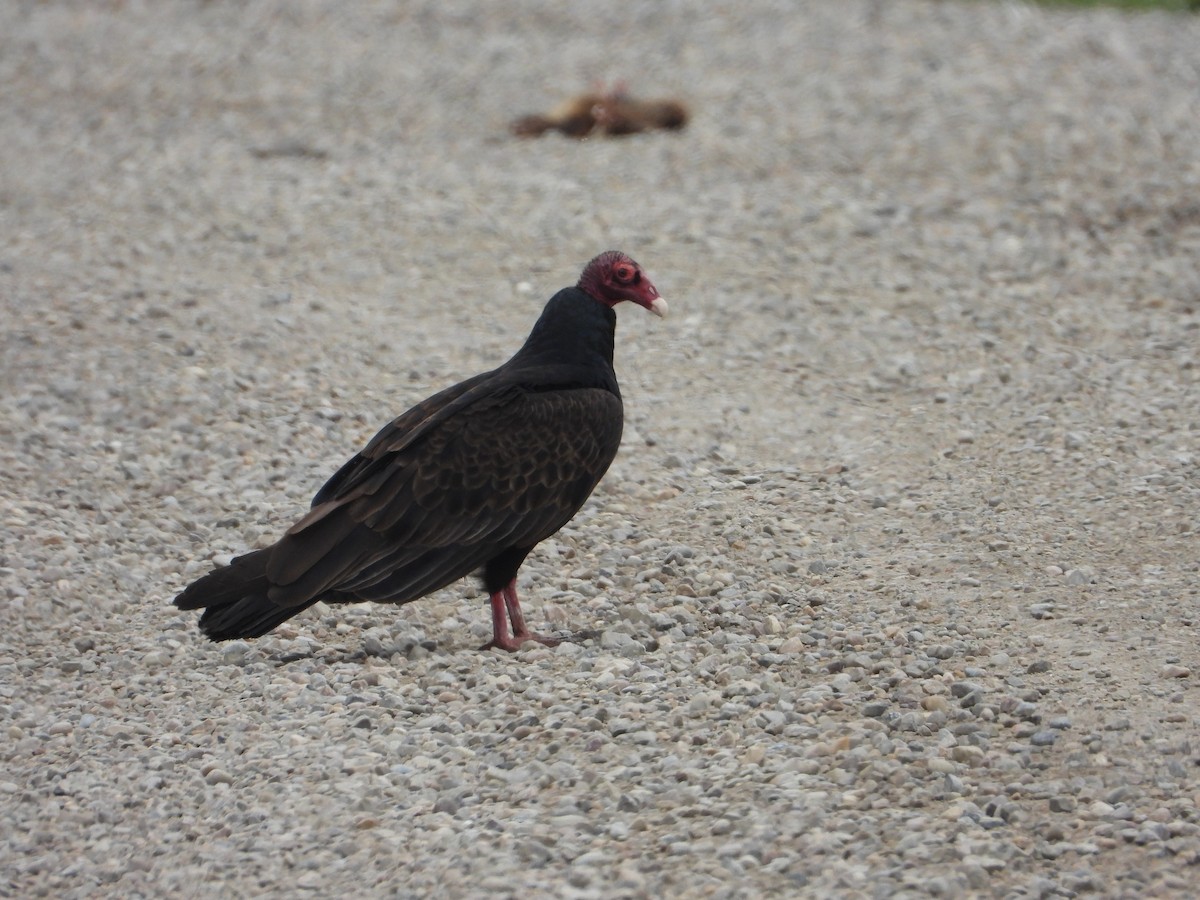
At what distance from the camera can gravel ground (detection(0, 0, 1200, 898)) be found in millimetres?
4789

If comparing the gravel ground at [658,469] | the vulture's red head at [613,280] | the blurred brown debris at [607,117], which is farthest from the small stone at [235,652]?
the blurred brown debris at [607,117]

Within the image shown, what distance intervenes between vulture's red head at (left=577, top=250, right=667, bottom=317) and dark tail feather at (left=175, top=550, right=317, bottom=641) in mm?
1800

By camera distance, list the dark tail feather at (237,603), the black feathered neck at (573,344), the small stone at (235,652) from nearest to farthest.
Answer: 1. the dark tail feather at (237,603)
2. the small stone at (235,652)
3. the black feathered neck at (573,344)

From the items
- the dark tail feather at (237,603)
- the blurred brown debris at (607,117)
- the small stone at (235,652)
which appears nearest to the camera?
the dark tail feather at (237,603)

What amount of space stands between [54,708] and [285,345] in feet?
13.1

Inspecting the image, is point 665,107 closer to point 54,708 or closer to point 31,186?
point 31,186

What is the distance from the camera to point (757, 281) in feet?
35.6

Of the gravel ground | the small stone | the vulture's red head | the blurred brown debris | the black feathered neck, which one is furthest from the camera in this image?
the blurred brown debris

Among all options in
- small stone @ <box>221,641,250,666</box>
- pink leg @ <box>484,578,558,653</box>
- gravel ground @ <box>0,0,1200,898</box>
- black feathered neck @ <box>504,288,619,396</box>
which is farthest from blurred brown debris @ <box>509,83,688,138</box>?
small stone @ <box>221,641,250,666</box>

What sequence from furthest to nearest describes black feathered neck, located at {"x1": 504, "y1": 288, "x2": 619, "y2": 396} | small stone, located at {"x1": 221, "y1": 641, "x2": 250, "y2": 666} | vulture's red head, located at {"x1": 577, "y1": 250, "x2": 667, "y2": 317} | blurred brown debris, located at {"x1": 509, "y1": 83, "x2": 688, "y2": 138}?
blurred brown debris, located at {"x1": 509, "y1": 83, "x2": 688, "y2": 138} → vulture's red head, located at {"x1": 577, "y1": 250, "x2": 667, "y2": 317} → black feathered neck, located at {"x1": 504, "y1": 288, "x2": 619, "y2": 396} → small stone, located at {"x1": 221, "y1": 641, "x2": 250, "y2": 666}

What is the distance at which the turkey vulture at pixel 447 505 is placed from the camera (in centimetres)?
577

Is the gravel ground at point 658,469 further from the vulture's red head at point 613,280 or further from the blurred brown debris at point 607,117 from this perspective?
the vulture's red head at point 613,280

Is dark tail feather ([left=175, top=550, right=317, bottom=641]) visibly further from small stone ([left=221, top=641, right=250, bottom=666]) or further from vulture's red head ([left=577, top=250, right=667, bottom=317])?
vulture's red head ([left=577, top=250, right=667, bottom=317])

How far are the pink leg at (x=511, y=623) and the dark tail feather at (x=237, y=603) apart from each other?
764 mm
